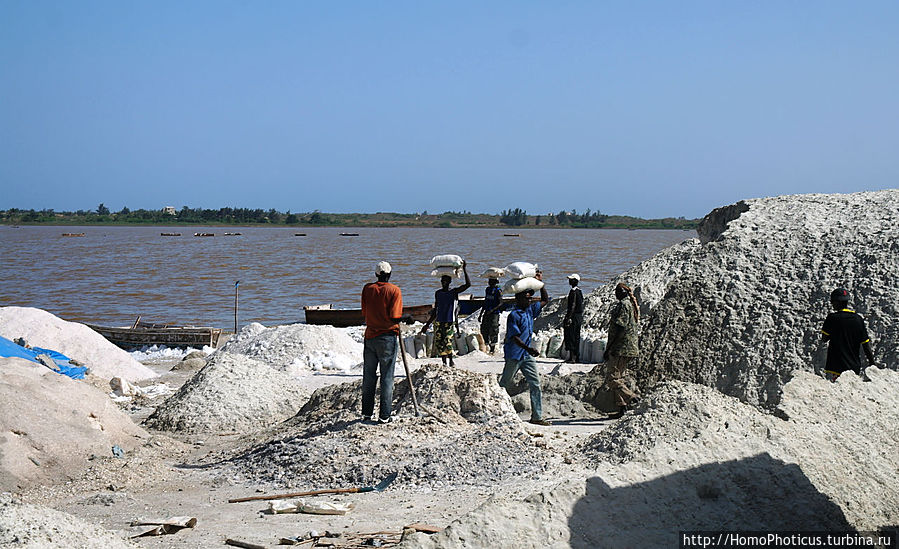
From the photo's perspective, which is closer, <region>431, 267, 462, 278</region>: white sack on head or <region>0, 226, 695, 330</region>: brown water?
<region>431, 267, 462, 278</region>: white sack on head

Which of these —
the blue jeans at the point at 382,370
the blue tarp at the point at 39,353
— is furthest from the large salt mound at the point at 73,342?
the blue jeans at the point at 382,370

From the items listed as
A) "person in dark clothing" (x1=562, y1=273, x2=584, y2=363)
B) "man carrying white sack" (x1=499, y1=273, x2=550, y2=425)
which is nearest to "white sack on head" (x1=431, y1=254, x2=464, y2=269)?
"person in dark clothing" (x1=562, y1=273, x2=584, y2=363)

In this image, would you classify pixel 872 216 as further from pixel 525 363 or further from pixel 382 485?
pixel 382 485

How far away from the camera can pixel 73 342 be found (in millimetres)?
15031

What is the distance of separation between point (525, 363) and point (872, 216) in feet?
13.1

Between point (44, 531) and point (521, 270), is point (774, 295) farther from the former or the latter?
point (44, 531)

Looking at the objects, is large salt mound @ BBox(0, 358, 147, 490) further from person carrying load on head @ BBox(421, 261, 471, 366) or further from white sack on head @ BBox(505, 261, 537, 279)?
white sack on head @ BBox(505, 261, 537, 279)

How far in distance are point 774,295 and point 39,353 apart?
35.6ft

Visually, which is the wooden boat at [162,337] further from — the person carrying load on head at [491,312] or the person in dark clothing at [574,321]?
the person in dark clothing at [574,321]

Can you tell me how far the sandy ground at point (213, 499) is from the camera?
6.03 m

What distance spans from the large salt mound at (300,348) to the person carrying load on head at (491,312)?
2.35m

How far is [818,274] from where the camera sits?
8.40 metres

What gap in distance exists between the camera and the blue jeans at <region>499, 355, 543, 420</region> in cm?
877

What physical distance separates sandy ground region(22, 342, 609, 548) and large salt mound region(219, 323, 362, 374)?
5464 mm
